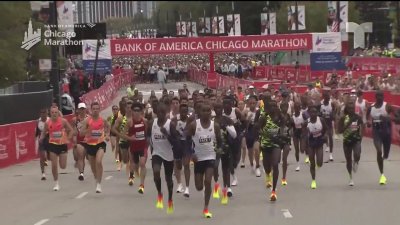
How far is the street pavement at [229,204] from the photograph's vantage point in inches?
465

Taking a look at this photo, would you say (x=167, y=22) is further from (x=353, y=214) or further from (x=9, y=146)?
(x=9, y=146)

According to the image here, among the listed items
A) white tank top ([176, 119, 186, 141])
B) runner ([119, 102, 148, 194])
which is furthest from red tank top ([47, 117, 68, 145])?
white tank top ([176, 119, 186, 141])

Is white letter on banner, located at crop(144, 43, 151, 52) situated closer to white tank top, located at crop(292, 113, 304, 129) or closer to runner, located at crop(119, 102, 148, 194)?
white tank top, located at crop(292, 113, 304, 129)

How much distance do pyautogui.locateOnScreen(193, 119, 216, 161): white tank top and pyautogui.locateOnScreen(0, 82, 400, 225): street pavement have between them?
0.92 metres

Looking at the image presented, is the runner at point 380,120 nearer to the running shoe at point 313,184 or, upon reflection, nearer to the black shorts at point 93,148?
the running shoe at point 313,184

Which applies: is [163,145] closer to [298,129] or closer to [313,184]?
[313,184]

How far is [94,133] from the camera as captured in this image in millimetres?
15531

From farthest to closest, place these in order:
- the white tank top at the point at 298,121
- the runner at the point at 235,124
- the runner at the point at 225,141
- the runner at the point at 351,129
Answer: the white tank top at the point at 298,121 < the runner at the point at 351,129 < the runner at the point at 235,124 < the runner at the point at 225,141

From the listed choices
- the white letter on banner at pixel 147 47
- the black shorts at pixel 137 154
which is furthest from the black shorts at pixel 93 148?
the white letter on banner at pixel 147 47

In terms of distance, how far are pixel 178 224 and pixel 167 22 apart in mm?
5698

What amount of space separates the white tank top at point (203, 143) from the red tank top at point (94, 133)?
416 centimetres

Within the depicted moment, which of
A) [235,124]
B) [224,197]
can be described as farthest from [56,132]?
[224,197]

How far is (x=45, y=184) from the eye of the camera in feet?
59.2

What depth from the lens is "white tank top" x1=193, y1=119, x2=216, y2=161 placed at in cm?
1181
